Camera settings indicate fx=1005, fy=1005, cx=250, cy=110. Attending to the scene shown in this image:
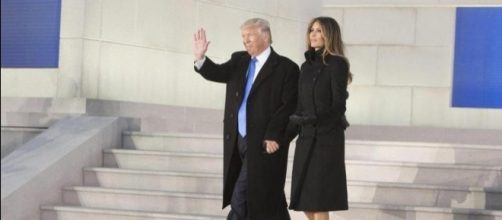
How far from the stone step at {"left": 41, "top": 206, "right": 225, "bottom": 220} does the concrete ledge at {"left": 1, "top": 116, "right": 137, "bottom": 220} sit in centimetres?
14

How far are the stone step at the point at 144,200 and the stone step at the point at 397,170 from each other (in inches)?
28.6

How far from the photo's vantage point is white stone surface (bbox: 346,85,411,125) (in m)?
14.0

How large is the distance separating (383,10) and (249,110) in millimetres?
7587

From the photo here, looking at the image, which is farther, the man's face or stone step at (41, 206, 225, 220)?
stone step at (41, 206, 225, 220)

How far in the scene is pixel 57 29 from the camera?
1173 cm

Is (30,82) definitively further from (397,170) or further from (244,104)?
(244,104)

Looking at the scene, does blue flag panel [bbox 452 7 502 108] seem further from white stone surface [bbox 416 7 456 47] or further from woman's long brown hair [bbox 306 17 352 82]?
woman's long brown hair [bbox 306 17 352 82]

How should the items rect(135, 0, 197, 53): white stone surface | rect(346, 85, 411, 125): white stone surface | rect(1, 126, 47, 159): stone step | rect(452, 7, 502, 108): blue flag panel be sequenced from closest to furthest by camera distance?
rect(1, 126, 47, 159): stone step
rect(135, 0, 197, 53): white stone surface
rect(452, 7, 502, 108): blue flag panel
rect(346, 85, 411, 125): white stone surface

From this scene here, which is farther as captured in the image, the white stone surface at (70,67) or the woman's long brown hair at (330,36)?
the white stone surface at (70,67)

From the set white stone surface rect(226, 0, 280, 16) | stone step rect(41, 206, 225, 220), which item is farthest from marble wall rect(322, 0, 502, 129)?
stone step rect(41, 206, 225, 220)

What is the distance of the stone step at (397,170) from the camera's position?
8898mm

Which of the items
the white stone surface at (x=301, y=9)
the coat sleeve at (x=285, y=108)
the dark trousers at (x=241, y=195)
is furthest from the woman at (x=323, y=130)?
the white stone surface at (x=301, y=9)

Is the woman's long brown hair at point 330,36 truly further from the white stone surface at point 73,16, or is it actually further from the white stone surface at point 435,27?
the white stone surface at point 435,27

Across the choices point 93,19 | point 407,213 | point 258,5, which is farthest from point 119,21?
point 407,213
